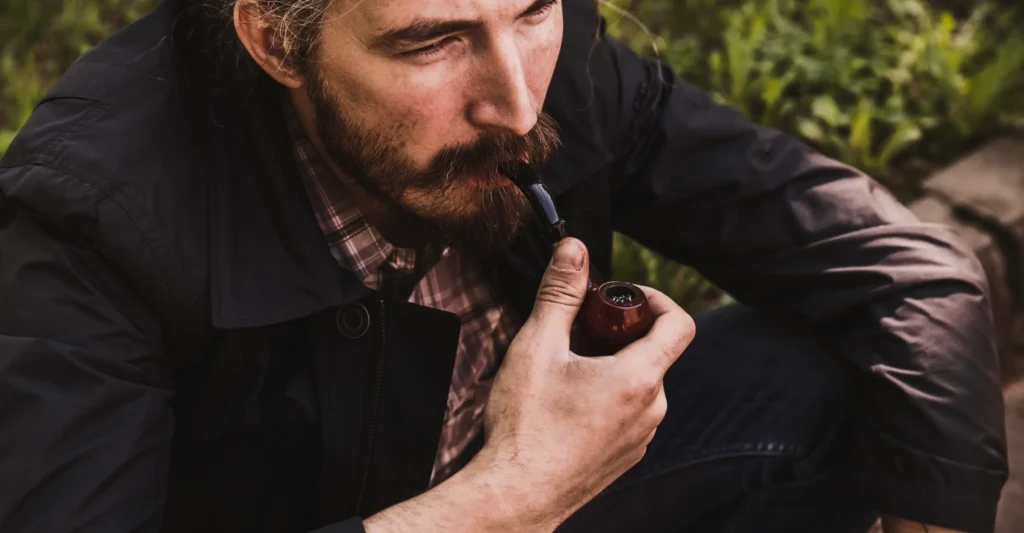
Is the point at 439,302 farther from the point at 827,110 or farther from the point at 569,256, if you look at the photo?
the point at 827,110

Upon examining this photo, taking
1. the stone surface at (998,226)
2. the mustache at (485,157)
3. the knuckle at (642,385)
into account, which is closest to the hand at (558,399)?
the knuckle at (642,385)

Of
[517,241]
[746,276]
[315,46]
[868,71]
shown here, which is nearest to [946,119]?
[868,71]

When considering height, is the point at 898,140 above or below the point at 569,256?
below

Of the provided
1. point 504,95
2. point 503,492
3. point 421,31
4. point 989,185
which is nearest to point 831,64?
point 989,185

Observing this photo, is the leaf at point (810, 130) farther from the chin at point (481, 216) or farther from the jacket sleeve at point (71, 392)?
the jacket sleeve at point (71, 392)

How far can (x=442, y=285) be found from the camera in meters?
1.94

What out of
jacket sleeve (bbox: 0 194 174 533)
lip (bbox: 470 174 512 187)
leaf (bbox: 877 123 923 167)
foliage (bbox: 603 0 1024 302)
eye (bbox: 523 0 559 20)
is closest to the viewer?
jacket sleeve (bbox: 0 194 174 533)

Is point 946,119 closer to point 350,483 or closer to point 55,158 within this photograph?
point 350,483

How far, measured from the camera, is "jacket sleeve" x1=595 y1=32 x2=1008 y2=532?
188 cm

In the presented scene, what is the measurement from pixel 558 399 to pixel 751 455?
2.20 feet

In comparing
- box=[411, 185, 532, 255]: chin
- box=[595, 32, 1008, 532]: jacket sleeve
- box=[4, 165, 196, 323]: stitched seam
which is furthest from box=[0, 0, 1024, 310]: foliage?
box=[4, 165, 196, 323]: stitched seam

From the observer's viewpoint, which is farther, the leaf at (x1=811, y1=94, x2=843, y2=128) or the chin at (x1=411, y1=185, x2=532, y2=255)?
the leaf at (x1=811, y1=94, x2=843, y2=128)

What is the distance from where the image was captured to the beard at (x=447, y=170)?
167 centimetres

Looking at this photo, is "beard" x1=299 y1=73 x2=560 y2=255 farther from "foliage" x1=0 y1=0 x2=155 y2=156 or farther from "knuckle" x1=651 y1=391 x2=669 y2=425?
"foliage" x1=0 y1=0 x2=155 y2=156
